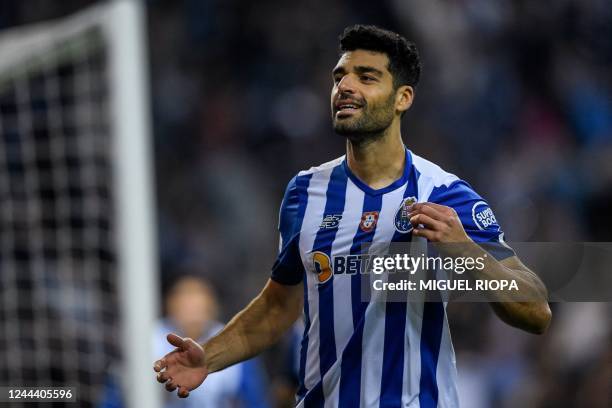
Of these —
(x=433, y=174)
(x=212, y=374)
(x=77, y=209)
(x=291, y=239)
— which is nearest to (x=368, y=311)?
(x=291, y=239)

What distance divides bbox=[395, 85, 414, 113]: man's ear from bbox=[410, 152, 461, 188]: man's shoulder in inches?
7.2

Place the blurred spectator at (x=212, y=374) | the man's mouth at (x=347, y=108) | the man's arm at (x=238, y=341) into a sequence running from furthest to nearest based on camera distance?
the blurred spectator at (x=212, y=374) < the man's arm at (x=238, y=341) < the man's mouth at (x=347, y=108)

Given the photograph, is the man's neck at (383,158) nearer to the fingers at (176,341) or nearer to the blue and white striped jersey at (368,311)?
the blue and white striped jersey at (368,311)

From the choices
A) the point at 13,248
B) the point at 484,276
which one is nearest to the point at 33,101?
the point at 13,248

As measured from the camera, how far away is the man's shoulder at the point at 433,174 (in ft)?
12.6

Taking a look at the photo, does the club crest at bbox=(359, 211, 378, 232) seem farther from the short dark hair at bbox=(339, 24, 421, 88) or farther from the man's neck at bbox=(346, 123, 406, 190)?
the short dark hair at bbox=(339, 24, 421, 88)

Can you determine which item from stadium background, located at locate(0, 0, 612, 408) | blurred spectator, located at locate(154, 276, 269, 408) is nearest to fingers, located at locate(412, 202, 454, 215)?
blurred spectator, located at locate(154, 276, 269, 408)

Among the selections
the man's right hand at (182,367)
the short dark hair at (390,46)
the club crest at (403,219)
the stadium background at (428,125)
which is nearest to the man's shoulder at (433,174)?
the club crest at (403,219)

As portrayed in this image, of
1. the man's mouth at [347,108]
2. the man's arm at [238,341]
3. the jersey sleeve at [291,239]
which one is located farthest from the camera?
the jersey sleeve at [291,239]

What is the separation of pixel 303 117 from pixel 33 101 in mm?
4972

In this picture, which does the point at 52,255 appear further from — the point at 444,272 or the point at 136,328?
the point at 444,272

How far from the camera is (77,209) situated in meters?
6.35

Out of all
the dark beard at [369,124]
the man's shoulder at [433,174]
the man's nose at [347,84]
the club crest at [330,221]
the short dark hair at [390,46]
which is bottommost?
the club crest at [330,221]

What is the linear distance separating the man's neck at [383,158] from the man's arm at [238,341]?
0.55 meters
